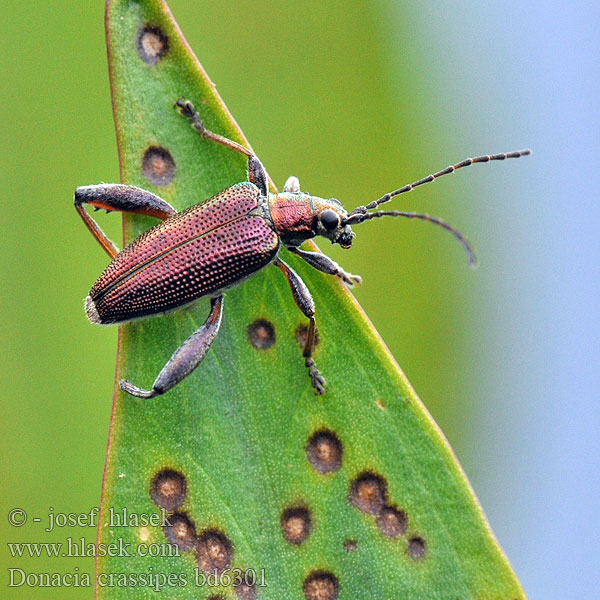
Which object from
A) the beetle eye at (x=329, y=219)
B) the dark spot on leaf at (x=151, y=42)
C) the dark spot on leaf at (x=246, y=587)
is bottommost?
the dark spot on leaf at (x=246, y=587)

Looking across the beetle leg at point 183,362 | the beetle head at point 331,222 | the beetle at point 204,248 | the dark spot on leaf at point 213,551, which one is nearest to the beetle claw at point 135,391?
the beetle leg at point 183,362

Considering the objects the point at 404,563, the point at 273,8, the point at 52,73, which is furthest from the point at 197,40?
the point at 404,563

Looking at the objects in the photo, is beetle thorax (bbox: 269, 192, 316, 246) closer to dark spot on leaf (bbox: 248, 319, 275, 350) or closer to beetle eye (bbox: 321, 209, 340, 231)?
beetle eye (bbox: 321, 209, 340, 231)

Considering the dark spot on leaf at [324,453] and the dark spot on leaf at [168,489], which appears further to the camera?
the dark spot on leaf at [324,453]

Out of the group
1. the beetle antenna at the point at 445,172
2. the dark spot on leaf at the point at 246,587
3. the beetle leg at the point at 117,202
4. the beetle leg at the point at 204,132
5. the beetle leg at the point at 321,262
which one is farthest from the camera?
the beetle antenna at the point at 445,172

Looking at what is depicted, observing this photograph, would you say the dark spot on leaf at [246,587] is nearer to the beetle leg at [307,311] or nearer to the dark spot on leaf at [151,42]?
the beetle leg at [307,311]

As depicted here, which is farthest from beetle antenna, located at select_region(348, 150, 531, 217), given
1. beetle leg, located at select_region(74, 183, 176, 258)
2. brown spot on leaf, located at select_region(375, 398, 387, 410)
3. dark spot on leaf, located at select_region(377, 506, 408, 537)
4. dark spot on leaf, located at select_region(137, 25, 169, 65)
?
dark spot on leaf, located at select_region(377, 506, 408, 537)

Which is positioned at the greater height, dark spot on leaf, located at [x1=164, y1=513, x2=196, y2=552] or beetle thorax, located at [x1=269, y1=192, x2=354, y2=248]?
beetle thorax, located at [x1=269, y1=192, x2=354, y2=248]
